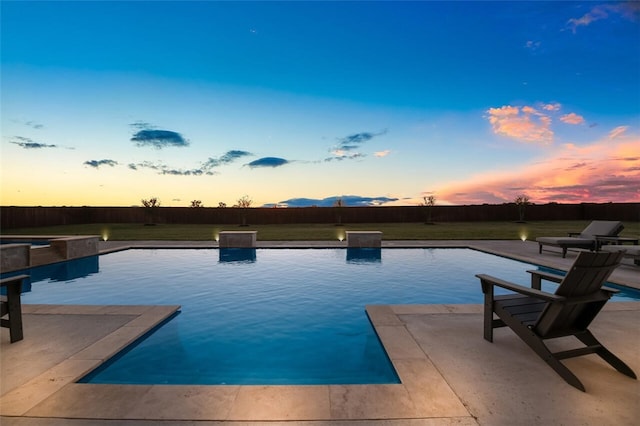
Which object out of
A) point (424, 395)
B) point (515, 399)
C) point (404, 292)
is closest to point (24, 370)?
point (424, 395)

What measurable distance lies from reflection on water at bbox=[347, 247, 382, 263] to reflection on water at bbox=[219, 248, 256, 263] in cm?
324

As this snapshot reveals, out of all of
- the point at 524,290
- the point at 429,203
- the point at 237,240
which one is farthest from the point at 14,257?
the point at 429,203

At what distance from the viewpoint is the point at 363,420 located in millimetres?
2172

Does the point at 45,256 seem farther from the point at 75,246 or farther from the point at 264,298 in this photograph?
the point at 264,298

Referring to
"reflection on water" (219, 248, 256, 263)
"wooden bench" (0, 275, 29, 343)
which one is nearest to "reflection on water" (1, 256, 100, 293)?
"reflection on water" (219, 248, 256, 263)

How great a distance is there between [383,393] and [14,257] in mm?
10446

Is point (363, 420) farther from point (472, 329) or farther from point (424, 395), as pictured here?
point (472, 329)

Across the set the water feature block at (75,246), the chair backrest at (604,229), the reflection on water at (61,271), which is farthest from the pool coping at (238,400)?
the chair backrest at (604,229)

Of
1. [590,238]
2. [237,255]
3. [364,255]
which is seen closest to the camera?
[590,238]

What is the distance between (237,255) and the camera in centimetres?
1135

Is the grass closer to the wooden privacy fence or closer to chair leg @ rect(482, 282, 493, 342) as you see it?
the wooden privacy fence

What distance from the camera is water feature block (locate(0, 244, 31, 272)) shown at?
823 centimetres

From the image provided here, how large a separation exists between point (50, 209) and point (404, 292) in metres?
33.0

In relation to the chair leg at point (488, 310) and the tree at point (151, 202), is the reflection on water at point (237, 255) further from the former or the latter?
the tree at point (151, 202)
